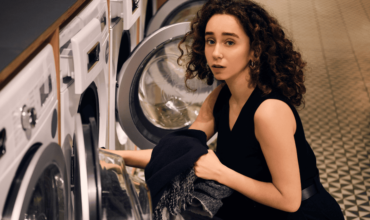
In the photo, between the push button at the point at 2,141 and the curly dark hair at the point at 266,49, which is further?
the curly dark hair at the point at 266,49

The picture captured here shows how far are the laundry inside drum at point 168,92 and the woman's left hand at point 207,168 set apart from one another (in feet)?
2.63

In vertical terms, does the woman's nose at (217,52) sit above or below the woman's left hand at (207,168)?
above

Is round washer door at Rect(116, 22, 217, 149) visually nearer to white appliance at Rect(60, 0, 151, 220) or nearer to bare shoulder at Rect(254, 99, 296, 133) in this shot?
white appliance at Rect(60, 0, 151, 220)

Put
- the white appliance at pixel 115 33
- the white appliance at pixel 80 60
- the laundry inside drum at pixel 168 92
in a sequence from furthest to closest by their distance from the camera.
A: the laundry inside drum at pixel 168 92 < the white appliance at pixel 115 33 < the white appliance at pixel 80 60

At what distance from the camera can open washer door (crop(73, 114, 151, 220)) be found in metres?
0.73

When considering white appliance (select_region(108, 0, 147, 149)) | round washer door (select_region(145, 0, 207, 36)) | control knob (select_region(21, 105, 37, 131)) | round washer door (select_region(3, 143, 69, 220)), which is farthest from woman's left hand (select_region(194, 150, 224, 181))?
round washer door (select_region(145, 0, 207, 36))

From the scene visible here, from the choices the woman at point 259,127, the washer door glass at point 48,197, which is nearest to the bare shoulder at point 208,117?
the woman at point 259,127

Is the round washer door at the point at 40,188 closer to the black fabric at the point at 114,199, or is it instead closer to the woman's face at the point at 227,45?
the black fabric at the point at 114,199

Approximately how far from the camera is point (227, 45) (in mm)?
1065

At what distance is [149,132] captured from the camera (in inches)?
70.8

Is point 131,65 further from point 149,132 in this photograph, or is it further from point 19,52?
point 19,52

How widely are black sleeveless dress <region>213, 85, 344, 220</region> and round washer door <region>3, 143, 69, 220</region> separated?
19.8 inches

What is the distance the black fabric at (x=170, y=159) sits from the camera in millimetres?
1000

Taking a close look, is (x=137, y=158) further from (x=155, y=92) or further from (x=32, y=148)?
(x=155, y=92)
